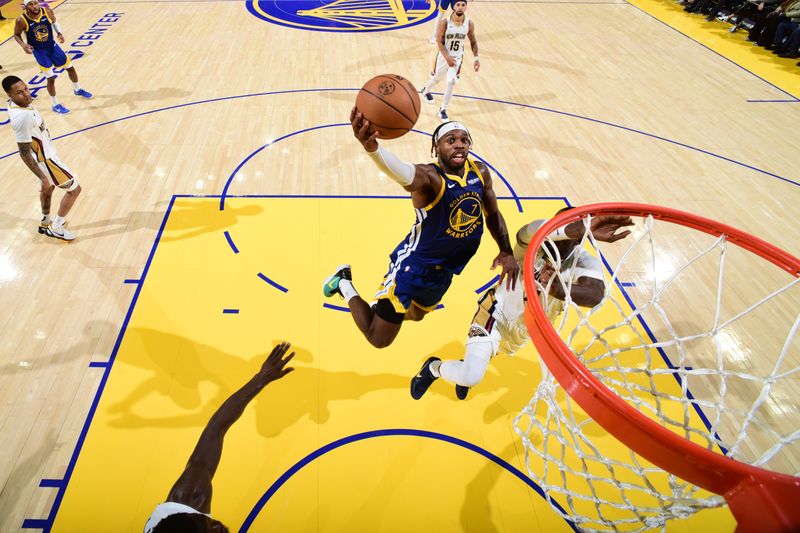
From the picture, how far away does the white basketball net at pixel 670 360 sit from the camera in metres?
2.76

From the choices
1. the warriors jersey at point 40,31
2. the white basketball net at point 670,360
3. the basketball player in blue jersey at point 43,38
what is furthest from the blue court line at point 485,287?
the warriors jersey at point 40,31

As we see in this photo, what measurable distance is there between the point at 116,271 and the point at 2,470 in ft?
6.08

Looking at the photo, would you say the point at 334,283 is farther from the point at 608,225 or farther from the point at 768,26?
the point at 768,26

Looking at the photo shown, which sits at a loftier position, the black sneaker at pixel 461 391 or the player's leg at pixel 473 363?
the player's leg at pixel 473 363

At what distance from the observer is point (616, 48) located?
31.9 ft

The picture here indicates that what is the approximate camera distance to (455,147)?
2.91 metres

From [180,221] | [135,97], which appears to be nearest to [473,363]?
[180,221]

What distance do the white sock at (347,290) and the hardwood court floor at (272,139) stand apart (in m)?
0.49

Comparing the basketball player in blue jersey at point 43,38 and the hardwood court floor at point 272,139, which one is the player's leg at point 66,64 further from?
the hardwood court floor at point 272,139

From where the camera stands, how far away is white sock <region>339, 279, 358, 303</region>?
357 centimetres

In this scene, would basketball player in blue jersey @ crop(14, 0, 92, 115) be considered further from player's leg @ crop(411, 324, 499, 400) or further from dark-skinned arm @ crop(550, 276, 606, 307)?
dark-skinned arm @ crop(550, 276, 606, 307)

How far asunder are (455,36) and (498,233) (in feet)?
14.1

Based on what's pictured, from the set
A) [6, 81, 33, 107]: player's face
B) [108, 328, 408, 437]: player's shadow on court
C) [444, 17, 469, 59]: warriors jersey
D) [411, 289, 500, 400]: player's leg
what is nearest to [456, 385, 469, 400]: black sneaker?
[411, 289, 500, 400]: player's leg

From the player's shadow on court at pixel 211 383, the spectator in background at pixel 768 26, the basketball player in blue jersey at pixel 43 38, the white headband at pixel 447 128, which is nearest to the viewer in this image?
the white headband at pixel 447 128
